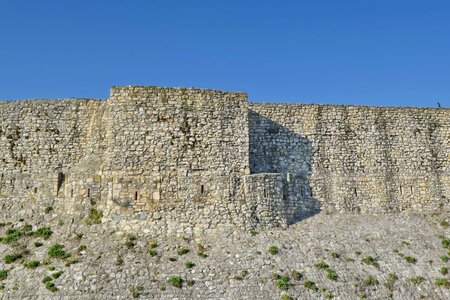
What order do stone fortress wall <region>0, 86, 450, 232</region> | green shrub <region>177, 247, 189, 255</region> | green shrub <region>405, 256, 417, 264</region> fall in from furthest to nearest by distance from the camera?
stone fortress wall <region>0, 86, 450, 232</region> < green shrub <region>405, 256, 417, 264</region> < green shrub <region>177, 247, 189, 255</region>

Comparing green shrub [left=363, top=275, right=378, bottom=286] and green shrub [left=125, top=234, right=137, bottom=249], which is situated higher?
green shrub [left=125, top=234, right=137, bottom=249]

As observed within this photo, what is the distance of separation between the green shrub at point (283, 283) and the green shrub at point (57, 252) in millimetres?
10793

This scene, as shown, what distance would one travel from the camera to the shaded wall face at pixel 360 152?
34.5m

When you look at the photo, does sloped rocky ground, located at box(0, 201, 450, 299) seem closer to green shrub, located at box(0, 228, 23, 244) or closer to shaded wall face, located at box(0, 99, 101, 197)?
green shrub, located at box(0, 228, 23, 244)

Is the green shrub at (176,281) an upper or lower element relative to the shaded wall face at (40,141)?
lower

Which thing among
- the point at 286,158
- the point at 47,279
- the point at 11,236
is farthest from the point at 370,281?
the point at 11,236

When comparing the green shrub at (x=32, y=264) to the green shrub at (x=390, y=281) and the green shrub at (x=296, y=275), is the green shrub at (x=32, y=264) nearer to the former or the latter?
the green shrub at (x=296, y=275)

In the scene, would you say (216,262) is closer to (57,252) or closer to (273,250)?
(273,250)

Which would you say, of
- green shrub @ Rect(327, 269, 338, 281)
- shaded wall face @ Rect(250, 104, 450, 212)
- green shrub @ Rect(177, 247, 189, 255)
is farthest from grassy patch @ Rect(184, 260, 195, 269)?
shaded wall face @ Rect(250, 104, 450, 212)

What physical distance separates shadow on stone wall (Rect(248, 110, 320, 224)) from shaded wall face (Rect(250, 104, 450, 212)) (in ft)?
0.21

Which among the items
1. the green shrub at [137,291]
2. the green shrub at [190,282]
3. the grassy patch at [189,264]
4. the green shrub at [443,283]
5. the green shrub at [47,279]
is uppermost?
the grassy patch at [189,264]

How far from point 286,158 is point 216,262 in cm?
958

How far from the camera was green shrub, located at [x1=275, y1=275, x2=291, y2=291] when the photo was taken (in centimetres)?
2661

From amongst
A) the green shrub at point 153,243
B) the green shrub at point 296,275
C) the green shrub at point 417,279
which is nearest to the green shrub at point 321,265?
the green shrub at point 296,275
